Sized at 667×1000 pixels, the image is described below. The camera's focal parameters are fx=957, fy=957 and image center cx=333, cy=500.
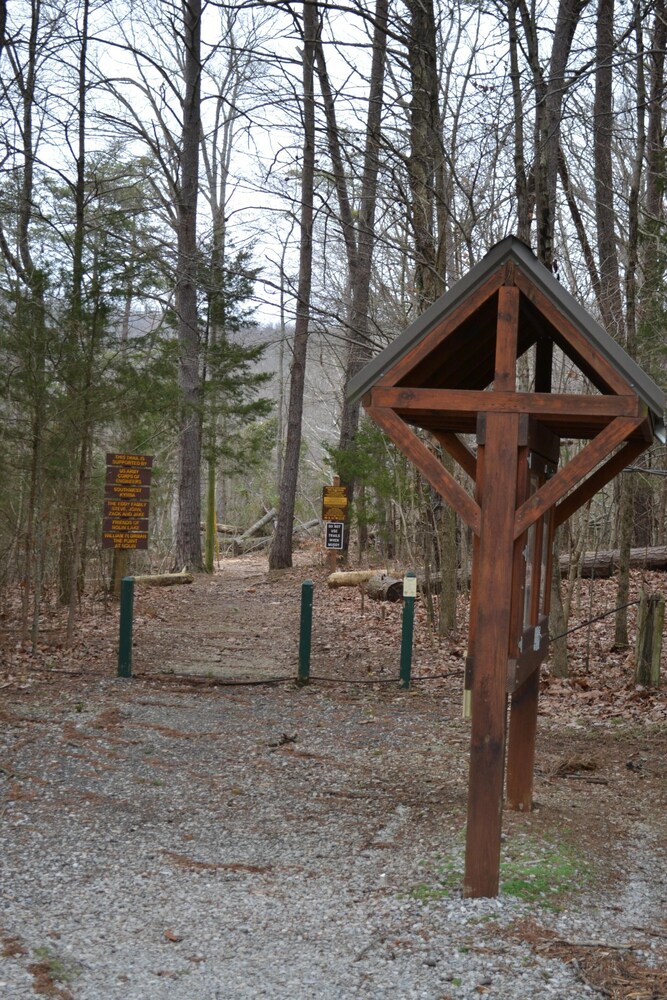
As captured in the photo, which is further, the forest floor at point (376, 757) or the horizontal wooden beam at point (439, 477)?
the horizontal wooden beam at point (439, 477)

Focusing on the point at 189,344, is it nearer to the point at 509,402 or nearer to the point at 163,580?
the point at 163,580

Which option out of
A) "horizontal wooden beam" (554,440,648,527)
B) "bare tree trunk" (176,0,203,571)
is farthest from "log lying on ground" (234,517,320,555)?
"horizontal wooden beam" (554,440,648,527)

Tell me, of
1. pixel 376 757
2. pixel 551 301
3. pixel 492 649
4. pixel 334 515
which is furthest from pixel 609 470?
pixel 334 515

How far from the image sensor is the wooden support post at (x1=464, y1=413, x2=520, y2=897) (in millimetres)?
4938

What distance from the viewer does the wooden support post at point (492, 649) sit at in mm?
4938

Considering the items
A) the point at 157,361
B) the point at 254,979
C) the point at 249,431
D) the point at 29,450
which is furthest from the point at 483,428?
the point at 249,431

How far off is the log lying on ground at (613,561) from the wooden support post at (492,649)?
12289mm

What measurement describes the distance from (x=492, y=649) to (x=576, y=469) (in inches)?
40.9

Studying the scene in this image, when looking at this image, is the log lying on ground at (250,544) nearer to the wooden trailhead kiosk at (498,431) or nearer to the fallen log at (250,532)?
the fallen log at (250,532)

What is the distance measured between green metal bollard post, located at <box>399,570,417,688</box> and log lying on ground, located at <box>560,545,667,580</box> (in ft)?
23.2

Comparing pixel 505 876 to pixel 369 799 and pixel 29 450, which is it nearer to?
pixel 369 799

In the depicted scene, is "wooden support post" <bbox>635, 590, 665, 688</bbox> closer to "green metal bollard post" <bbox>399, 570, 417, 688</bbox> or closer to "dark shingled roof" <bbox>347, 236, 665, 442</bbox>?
"green metal bollard post" <bbox>399, 570, 417, 688</bbox>

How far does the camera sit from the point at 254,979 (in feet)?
13.2

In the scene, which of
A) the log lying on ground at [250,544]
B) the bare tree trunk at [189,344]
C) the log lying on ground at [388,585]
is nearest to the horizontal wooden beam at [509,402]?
the log lying on ground at [388,585]
